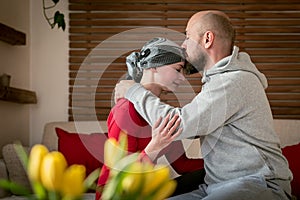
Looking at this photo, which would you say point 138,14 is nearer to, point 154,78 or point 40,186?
point 154,78

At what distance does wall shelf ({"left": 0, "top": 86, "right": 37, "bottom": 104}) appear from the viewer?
337 cm

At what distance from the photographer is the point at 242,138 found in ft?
5.73

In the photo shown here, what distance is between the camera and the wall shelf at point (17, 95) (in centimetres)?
337

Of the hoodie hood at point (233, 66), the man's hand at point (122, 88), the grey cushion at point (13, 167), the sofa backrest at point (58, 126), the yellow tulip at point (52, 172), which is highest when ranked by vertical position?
the hoodie hood at point (233, 66)

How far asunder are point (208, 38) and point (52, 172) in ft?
4.07

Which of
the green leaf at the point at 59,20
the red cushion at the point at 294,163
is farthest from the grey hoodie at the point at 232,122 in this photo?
the green leaf at the point at 59,20

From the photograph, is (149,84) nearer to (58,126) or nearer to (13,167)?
(13,167)

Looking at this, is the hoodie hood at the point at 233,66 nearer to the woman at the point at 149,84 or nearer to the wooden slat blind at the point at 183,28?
the woman at the point at 149,84

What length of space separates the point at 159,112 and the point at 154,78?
145mm

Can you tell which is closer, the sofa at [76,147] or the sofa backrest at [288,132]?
the sofa at [76,147]

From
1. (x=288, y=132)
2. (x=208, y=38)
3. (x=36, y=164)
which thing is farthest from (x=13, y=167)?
(x=36, y=164)

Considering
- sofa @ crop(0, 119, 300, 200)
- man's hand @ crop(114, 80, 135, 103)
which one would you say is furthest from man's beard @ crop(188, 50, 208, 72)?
sofa @ crop(0, 119, 300, 200)

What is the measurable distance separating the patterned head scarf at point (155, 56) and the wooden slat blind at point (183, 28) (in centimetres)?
209

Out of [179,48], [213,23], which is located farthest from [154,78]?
[213,23]
